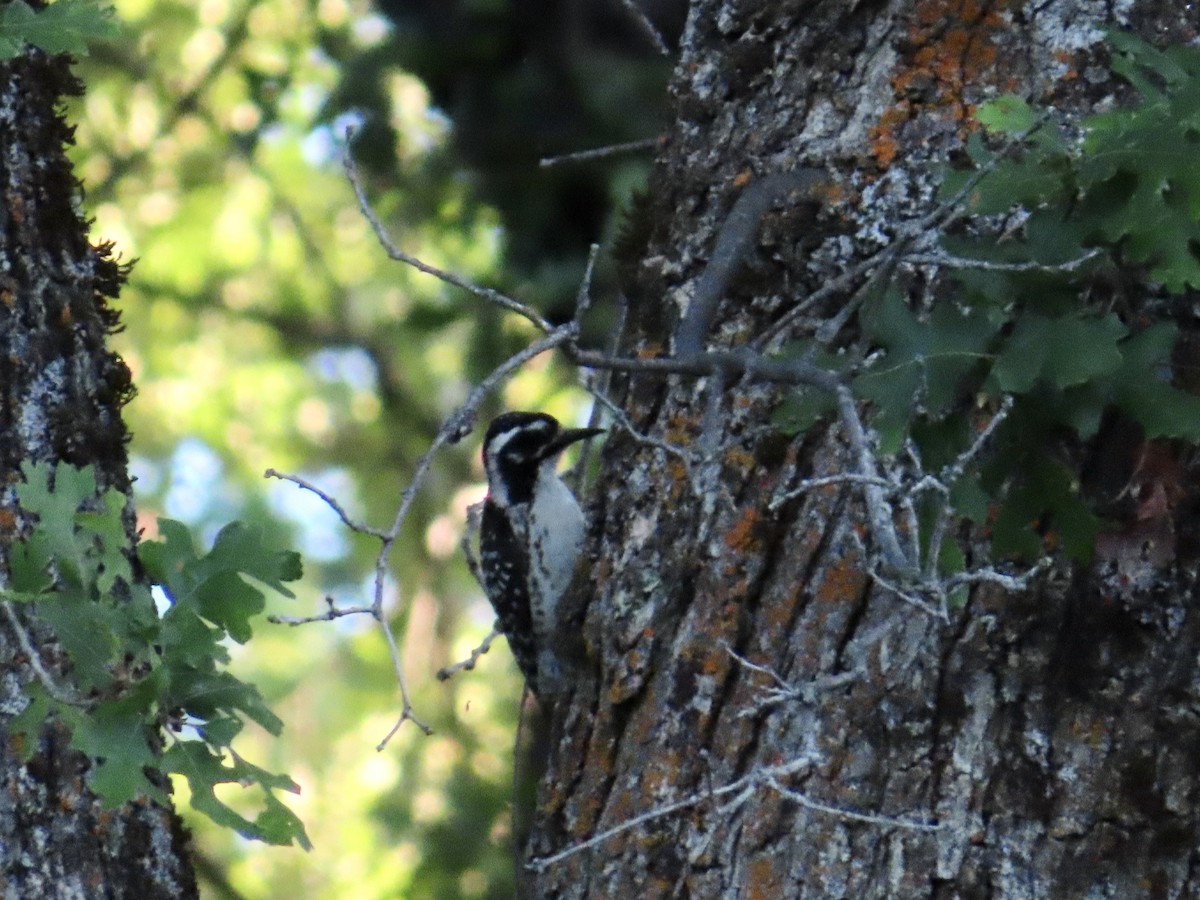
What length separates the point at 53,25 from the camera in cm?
252

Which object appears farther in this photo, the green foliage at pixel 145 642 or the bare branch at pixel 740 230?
the bare branch at pixel 740 230

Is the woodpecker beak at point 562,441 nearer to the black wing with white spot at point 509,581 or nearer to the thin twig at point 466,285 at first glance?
the black wing with white spot at point 509,581

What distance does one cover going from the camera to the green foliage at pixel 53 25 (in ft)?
8.27

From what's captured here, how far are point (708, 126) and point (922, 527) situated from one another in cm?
110

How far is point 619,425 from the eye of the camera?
301 cm

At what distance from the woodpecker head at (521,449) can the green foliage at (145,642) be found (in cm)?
258

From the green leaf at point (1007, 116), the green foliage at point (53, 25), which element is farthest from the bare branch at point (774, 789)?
the green foliage at point (53, 25)

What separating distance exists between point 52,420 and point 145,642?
603 mm

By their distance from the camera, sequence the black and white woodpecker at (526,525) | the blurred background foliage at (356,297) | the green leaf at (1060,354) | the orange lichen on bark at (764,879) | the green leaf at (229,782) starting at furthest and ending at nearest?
the blurred background foliage at (356,297)
the black and white woodpecker at (526,525)
the orange lichen on bark at (764,879)
the green leaf at (229,782)
the green leaf at (1060,354)

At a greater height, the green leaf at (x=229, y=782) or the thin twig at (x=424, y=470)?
the thin twig at (x=424, y=470)

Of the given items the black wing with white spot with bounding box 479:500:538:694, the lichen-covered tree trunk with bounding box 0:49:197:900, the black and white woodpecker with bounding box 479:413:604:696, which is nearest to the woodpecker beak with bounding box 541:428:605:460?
the black and white woodpecker with bounding box 479:413:604:696

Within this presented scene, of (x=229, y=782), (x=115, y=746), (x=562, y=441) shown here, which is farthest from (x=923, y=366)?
(x=562, y=441)

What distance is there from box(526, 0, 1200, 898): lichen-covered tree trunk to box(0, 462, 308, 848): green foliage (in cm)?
63

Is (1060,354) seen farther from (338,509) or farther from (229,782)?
(229,782)
